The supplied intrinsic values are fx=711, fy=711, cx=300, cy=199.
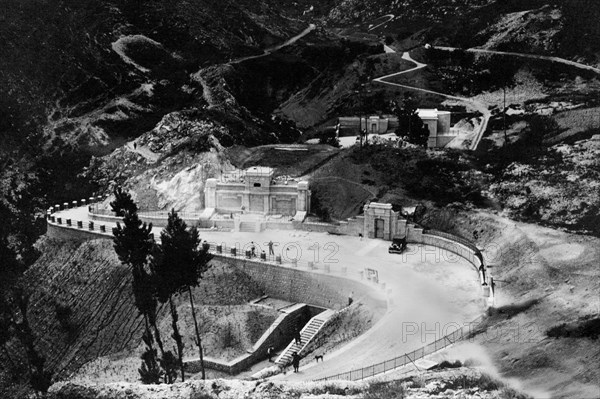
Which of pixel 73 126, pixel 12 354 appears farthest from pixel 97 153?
pixel 12 354

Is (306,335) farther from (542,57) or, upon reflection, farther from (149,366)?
(542,57)

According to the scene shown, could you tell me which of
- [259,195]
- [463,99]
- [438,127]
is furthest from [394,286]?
[463,99]

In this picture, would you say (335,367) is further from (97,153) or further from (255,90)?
(255,90)

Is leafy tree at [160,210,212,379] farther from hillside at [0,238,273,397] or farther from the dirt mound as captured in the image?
the dirt mound

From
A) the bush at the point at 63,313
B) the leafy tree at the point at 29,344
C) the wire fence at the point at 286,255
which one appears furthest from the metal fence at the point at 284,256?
the leafy tree at the point at 29,344

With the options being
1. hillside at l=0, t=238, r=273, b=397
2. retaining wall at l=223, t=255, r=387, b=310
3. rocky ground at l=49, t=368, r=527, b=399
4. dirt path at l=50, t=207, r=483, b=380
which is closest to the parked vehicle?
dirt path at l=50, t=207, r=483, b=380

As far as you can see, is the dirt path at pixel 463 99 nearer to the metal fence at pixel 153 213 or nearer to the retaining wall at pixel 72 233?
the metal fence at pixel 153 213

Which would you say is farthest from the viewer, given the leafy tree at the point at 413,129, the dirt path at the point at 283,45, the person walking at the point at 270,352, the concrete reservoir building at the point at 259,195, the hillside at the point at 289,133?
the dirt path at the point at 283,45
